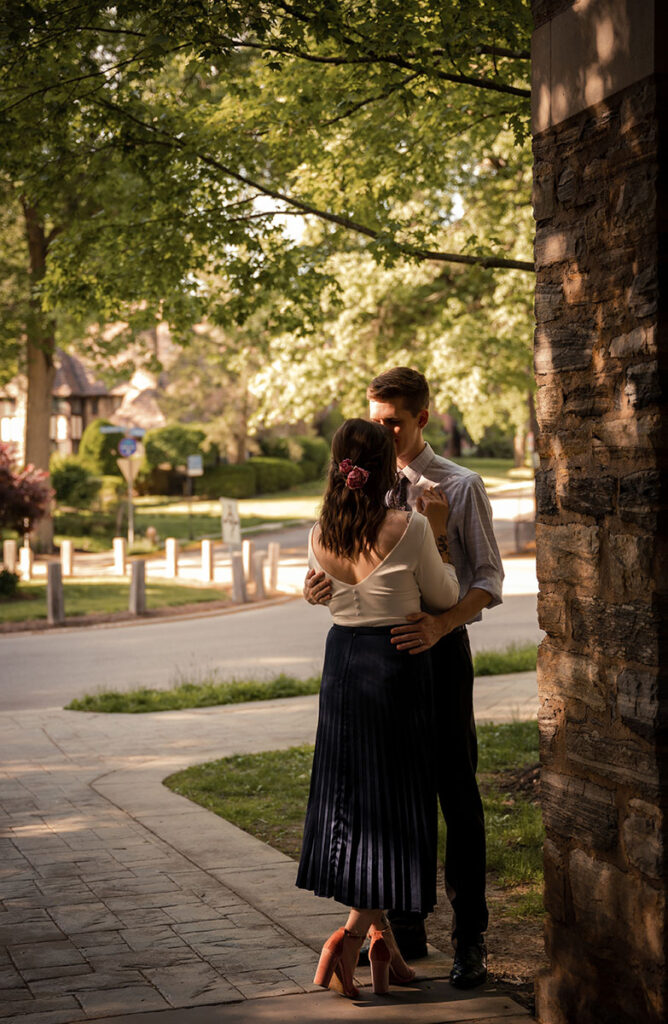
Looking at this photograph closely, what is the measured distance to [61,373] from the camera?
62094 mm

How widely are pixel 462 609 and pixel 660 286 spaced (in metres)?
1.40

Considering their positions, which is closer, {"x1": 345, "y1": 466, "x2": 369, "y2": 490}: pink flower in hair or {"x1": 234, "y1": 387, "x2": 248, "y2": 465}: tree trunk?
{"x1": 345, "y1": 466, "x2": 369, "y2": 490}: pink flower in hair

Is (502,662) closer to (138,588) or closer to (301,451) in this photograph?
(138,588)

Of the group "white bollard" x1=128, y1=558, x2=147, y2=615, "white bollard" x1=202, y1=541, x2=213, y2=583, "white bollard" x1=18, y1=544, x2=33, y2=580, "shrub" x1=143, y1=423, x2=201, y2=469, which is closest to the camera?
"white bollard" x1=128, y1=558, x2=147, y2=615

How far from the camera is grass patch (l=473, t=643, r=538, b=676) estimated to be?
41.4ft

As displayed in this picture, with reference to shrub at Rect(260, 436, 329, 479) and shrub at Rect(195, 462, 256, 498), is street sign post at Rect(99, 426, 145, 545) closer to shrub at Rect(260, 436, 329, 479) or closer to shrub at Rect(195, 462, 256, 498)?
shrub at Rect(195, 462, 256, 498)

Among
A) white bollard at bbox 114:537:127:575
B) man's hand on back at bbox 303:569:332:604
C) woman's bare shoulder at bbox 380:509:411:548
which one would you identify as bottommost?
white bollard at bbox 114:537:127:575

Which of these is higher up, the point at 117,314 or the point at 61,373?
the point at 61,373

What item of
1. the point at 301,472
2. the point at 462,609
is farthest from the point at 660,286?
the point at 301,472

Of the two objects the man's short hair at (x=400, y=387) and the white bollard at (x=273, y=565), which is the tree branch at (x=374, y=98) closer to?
the man's short hair at (x=400, y=387)

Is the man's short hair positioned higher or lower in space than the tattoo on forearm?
higher

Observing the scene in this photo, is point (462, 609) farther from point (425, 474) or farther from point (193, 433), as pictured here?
point (193, 433)

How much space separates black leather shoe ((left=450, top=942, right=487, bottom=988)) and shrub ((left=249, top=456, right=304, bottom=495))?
47.4m

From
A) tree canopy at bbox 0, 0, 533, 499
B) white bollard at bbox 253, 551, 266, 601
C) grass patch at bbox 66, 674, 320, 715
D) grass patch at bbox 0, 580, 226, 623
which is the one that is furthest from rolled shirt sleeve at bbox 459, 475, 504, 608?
white bollard at bbox 253, 551, 266, 601
